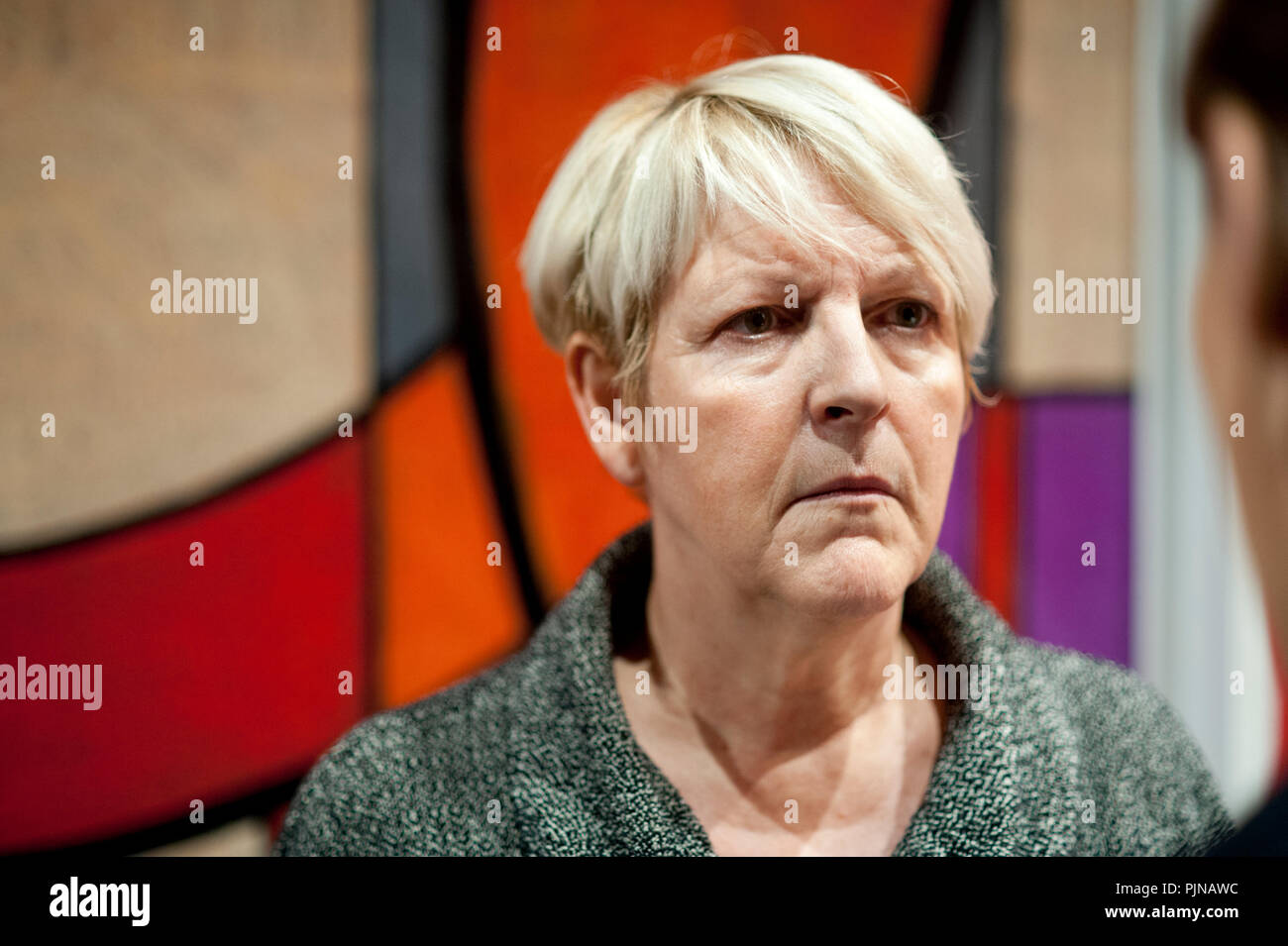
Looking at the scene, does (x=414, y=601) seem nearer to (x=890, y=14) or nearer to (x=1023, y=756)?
(x=1023, y=756)

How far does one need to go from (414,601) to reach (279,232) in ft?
1.57

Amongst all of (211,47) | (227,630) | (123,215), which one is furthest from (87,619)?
(211,47)

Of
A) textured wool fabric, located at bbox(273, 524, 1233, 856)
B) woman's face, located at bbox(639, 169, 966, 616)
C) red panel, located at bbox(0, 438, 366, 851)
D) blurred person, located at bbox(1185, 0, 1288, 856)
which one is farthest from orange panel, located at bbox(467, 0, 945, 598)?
blurred person, located at bbox(1185, 0, 1288, 856)

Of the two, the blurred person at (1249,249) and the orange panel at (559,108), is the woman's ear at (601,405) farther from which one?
the blurred person at (1249,249)

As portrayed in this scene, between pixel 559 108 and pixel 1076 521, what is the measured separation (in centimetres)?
85

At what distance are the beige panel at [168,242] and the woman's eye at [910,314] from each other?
2.23 feet

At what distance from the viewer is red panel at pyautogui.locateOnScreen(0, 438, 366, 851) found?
1.16m

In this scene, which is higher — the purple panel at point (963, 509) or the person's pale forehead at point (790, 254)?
the person's pale forehead at point (790, 254)

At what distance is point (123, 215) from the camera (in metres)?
1.17

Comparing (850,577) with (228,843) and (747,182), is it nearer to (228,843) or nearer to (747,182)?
(747,182)

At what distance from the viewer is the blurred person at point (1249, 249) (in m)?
0.36

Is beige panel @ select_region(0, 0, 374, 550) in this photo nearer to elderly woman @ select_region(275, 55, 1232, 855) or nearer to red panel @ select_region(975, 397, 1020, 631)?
elderly woman @ select_region(275, 55, 1232, 855)

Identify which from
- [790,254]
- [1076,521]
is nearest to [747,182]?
[790,254]

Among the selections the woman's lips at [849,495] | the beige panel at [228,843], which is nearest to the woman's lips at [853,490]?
the woman's lips at [849,495]
